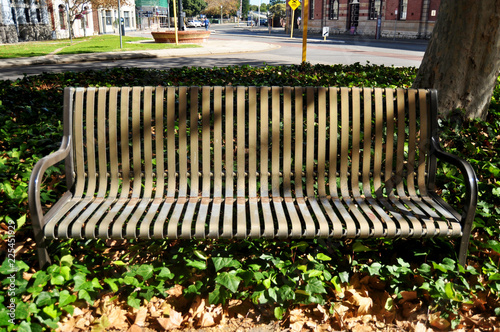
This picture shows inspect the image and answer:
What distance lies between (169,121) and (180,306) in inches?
49.0

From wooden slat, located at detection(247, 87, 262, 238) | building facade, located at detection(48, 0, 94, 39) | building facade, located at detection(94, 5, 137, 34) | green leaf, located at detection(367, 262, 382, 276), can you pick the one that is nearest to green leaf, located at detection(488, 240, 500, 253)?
green leaf, located at detection(367, 262, 382, 276)

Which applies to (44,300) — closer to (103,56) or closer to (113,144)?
(113,144)

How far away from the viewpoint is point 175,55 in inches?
722

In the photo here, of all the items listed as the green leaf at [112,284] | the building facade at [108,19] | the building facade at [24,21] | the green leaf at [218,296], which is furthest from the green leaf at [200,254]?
the building facade at [108,19]

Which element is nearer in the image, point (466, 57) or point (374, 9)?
point (466, 57)

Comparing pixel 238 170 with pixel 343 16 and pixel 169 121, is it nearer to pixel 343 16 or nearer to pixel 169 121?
pixel 169 121

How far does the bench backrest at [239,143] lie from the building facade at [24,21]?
29274 millimetres

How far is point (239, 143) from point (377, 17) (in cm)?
4060

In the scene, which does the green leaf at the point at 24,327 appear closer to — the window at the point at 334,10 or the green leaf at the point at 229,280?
the green leaf at the point at 229,280

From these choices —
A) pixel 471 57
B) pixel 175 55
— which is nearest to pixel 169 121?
pixel 471 57

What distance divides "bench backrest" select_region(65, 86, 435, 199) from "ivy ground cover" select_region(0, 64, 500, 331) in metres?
0.39

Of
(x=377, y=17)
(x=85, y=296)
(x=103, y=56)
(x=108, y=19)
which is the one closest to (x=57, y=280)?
(x=85, y=296)

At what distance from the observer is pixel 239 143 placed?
3.15 meters

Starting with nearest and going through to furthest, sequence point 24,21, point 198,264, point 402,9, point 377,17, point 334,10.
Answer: point 198,264 < point 24,21 < point 402,9 < point 377,17 < point 334,10
